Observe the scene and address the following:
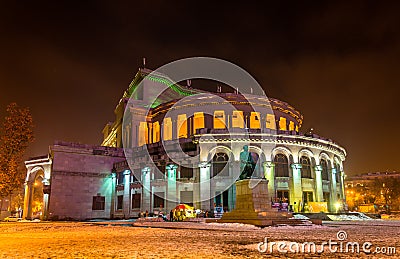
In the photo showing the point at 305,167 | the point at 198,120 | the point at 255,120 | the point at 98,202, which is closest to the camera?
the point at 305,167

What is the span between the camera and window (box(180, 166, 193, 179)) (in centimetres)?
3738

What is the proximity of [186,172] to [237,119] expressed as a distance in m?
12.6

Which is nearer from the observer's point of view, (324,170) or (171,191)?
(171,191)

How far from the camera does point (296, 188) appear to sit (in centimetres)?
3825

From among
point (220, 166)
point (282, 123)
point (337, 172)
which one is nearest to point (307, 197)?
point (337, 172)

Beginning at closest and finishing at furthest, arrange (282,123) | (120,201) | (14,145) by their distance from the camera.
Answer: (14,145)
(120,201)
(282,123)

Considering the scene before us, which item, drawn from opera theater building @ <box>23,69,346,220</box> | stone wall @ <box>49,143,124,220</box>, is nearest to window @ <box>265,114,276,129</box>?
opera theater building @ <box>23,69,346,220</box>

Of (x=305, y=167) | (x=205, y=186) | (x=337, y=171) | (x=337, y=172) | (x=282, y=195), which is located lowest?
(x=282, y=195)

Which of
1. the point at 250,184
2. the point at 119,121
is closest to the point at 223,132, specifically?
the point at 250,184

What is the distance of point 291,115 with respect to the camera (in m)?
53.0

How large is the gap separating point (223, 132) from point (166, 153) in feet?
22.6

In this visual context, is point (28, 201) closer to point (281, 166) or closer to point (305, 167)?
point (281, 166)

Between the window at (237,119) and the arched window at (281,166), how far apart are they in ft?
28.1

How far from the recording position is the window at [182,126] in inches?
1866
